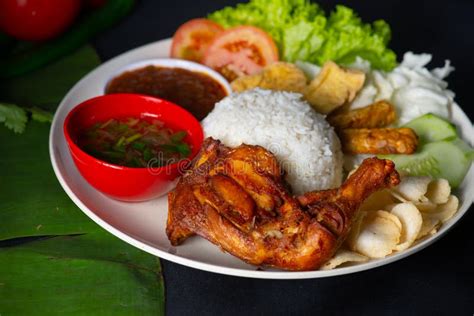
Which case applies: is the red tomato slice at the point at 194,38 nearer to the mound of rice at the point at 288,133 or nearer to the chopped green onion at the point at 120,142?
the mound of rice at the point at 288,133

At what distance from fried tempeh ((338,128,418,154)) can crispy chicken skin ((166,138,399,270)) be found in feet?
2.42

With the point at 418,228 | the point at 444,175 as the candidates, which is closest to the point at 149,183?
the point at 418,228

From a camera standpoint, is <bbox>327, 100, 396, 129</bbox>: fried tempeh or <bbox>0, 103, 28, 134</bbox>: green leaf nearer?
<bbox>327, 100, 396, 129</bbox>: fried tempeh

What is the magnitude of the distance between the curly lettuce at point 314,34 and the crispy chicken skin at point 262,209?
71.6 inches

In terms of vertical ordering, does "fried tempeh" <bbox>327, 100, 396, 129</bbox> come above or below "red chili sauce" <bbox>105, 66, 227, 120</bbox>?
above

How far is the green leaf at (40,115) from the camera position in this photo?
5.00m

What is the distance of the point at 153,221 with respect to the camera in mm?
4020

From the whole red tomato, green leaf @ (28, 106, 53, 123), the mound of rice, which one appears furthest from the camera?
the whole red tomato

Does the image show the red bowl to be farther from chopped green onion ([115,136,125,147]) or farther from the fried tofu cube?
the fried tofu cube

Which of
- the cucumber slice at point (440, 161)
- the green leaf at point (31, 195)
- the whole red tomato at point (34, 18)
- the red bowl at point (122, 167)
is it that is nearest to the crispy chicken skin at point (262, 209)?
the red bowl at point (122, 167)

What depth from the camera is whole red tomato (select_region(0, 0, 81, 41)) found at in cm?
570

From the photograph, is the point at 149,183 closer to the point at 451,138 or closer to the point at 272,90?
the point at 272,90

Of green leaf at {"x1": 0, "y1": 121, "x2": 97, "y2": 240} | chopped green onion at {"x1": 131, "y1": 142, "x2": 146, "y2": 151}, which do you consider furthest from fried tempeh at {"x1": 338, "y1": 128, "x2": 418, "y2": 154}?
green leaf at {"x1": 0, "y1": 121, "x2": 97, "y2": 240}

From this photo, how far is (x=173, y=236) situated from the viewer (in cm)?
371
